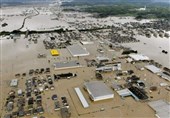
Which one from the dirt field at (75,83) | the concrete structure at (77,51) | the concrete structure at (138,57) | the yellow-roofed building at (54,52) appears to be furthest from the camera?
the yellow-roofed building at (54,52)

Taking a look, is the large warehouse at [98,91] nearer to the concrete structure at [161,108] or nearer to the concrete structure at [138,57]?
the concrete structure at [161,108]

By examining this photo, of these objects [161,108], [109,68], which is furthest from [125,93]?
[109,68]

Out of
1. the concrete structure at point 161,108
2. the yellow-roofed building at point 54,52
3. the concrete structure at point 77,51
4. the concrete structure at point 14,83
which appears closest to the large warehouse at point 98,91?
the concrete structure at point 161,108

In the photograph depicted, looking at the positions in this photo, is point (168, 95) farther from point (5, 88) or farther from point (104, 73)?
point (5, 88)

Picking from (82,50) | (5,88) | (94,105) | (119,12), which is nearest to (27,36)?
(82,50)

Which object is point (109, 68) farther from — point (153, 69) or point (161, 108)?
point (161, 108)

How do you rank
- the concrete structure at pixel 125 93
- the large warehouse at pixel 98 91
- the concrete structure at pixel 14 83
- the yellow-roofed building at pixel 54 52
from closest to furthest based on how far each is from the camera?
the large warehouse at pixel 98 91
the concrete structure at pixel 125 93
the concrete structure at pixel 14 83
the yellow-roofed building at pixel 54 52

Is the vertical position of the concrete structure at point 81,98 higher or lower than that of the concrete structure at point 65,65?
lower
